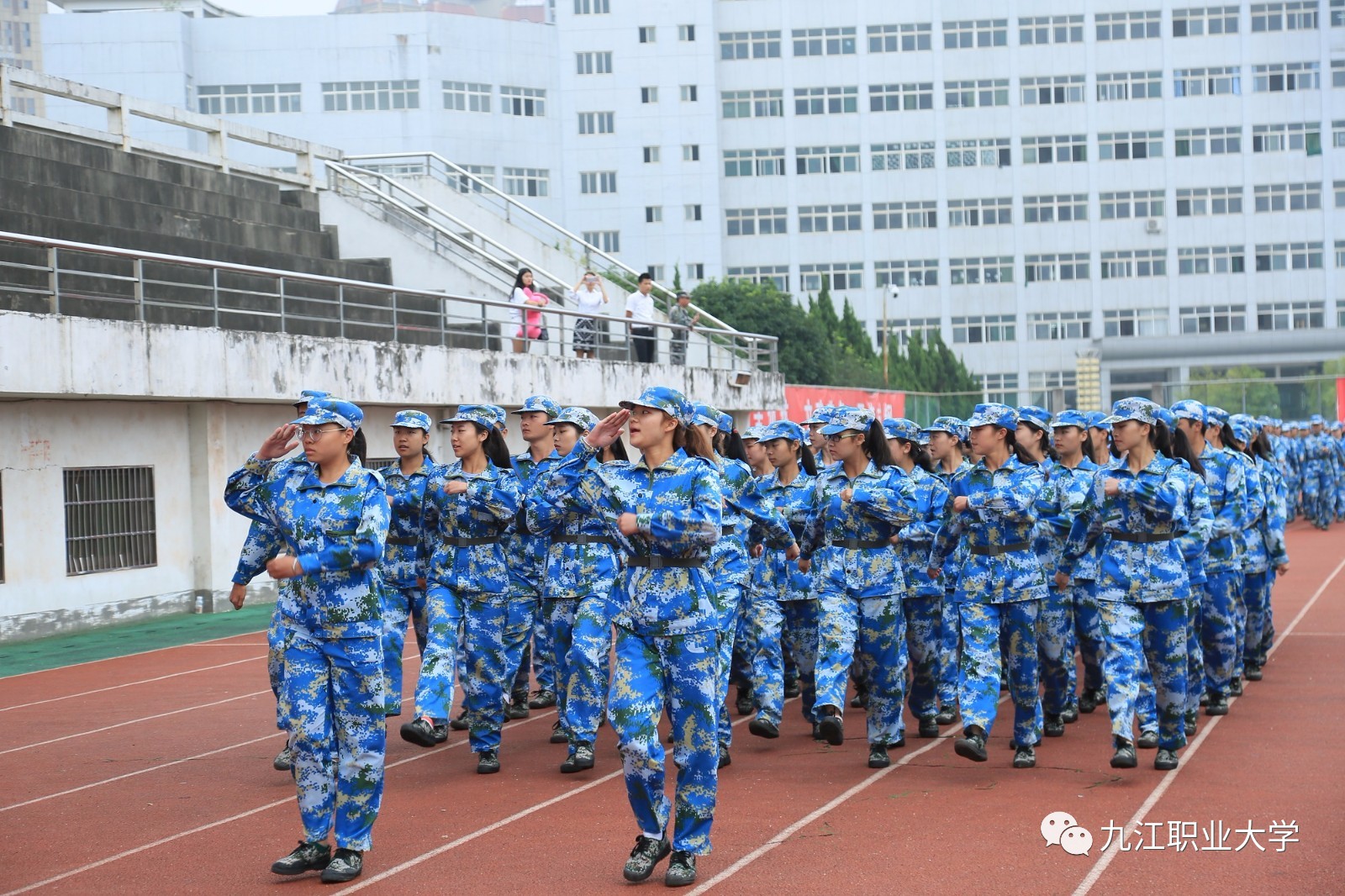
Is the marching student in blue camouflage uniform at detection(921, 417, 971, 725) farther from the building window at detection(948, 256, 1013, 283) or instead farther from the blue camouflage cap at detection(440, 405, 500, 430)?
the building window at detection(948, 256, 1013, 283)

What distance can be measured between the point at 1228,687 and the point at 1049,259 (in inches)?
2152

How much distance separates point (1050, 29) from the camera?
62.2m

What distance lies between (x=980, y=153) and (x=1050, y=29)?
17.9 ft

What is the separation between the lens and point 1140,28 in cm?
6197

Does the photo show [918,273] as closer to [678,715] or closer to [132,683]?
[132,683]

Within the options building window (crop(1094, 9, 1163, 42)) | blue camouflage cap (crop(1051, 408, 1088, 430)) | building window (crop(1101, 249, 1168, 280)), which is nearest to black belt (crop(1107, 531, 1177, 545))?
blue camouflage cap (crop(1051, 408, 1088, 430))

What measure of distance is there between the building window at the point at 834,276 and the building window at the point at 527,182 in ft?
35.6

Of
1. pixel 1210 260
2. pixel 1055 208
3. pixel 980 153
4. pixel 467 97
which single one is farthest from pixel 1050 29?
pixel 467 97

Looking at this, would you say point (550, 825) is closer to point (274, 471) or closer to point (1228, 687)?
point (274, 471)

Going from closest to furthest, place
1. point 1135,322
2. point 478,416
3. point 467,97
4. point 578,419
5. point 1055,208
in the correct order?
point 578,419 → point 478,416 → point 467,97 → point 1055,208 → point 1135,322

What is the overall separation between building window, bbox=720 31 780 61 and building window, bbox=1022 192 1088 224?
11.8 m

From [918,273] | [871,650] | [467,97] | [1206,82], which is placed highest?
[467,97]

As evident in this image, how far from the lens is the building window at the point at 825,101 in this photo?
208ft

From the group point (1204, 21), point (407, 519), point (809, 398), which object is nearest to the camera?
point (407, 519)
